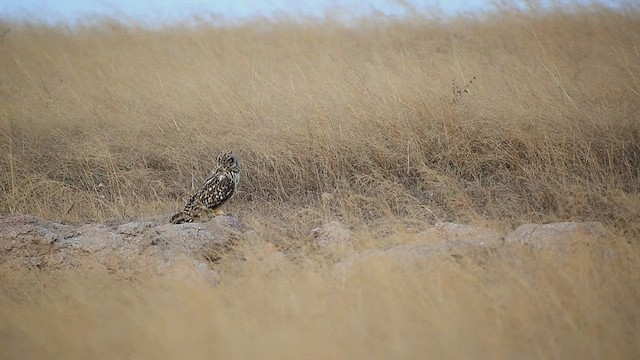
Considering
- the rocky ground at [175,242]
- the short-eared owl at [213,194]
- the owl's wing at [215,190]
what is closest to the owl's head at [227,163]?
the short-eared owl at [213,194]

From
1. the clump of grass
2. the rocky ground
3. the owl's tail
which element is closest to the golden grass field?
the clump of grass

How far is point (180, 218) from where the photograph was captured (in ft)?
19.3

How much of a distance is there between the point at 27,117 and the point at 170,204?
286 centimetres

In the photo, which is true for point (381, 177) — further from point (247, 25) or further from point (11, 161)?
point (247, 25)

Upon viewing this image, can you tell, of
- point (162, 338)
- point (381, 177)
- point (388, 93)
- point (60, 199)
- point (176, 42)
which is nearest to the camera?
point (162, 338)

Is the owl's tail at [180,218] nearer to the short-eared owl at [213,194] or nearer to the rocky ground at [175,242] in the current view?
the short-eared owl at [213,194]

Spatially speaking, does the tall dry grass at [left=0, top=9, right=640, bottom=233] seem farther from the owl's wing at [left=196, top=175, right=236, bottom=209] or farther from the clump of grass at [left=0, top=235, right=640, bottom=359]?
the clump of grass at [left=0, top=235, right=640, bottom=359]

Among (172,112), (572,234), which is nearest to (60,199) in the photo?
(172,112)

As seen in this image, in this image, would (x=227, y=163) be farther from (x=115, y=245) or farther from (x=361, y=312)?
(x=361, y=312)

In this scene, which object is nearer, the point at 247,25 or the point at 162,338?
the point at 162,338

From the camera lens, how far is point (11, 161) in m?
7.52

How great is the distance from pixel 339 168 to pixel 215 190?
4.84 ft

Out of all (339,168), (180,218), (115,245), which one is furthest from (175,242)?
(339,168)

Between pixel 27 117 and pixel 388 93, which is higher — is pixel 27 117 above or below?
below
